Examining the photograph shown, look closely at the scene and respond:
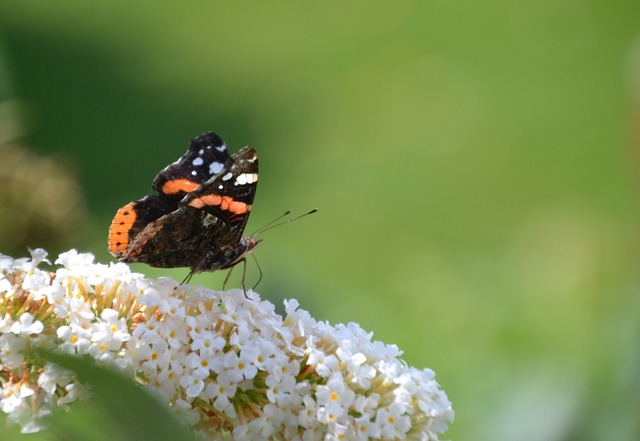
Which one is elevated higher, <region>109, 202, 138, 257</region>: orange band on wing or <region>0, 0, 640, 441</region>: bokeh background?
<region>0, 0, 640, 441</region>: bokeh background

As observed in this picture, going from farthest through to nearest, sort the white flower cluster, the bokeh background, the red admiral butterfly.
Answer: the bokeh background → the red admiral butterfly → the white flower cluster

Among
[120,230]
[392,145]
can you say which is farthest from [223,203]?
[392,145]

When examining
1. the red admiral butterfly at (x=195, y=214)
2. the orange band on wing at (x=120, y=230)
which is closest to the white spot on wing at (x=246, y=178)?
the red admiral butterfly at (x=195, y=214)

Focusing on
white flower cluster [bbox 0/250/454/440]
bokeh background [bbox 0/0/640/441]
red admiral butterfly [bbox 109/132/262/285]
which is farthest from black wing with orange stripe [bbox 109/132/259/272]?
bokeh background [bbox 0/0/640/441]

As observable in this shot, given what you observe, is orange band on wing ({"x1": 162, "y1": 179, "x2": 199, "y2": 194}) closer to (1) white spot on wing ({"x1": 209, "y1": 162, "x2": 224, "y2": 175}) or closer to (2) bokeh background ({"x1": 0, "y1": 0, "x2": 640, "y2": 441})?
(1) white spot on wing ({"x1": 209, "y1": 162, "x2": 224, "y2": 175})

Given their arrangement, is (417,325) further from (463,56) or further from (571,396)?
(463,56)

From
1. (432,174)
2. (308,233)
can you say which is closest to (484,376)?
(308,233)

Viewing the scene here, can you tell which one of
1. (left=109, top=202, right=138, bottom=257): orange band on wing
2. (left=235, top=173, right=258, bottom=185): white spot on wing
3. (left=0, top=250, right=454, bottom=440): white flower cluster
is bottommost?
(left=0, top=250, right=454, bottom=440): white flower cluster
